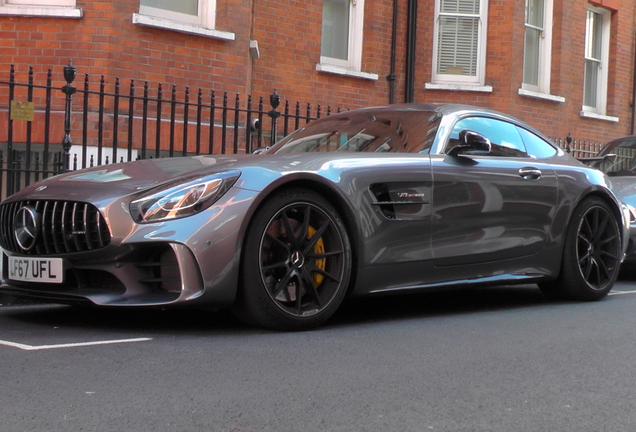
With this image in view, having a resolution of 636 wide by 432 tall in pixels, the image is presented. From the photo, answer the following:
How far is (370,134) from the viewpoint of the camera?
6.30 meters

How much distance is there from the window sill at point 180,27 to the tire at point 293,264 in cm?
571

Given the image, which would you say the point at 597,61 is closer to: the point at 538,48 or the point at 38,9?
the point at 538,48

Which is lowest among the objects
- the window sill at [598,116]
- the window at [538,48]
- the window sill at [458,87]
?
the window sill at [598,116]

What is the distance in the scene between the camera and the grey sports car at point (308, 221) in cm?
501

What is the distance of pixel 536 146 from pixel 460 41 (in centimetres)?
865

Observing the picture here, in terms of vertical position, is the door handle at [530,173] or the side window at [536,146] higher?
the side window at [536,146]

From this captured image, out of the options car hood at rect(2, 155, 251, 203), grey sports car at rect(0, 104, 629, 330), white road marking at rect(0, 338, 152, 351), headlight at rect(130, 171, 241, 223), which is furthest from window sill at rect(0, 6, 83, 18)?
white road marking at rect(0, 338, 152, 351)

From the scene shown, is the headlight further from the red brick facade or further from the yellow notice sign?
the red brick facade

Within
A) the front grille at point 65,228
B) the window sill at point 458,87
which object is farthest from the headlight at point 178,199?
the window sill at point 458,87

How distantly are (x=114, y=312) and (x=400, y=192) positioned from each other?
180cm

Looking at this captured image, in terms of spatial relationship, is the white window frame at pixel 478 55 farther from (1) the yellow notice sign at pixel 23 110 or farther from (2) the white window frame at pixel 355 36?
(1) the yellow notice sign at pixel 23 110

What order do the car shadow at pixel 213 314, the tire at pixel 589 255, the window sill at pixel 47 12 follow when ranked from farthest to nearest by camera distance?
the window sill at pixel 47 12 < the tire at pixel 589 255 < the car shadow at pixel 213 314

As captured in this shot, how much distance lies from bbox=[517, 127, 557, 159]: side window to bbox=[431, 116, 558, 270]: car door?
64 millimetres

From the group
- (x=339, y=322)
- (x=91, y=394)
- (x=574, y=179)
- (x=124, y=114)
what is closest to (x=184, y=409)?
(x=91, y=394)
